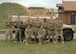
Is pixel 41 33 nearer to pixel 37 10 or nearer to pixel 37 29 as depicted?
pixel 37 29

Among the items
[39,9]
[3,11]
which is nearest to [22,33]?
[39,9]

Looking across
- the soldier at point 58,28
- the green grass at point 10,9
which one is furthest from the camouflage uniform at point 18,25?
the green grass at point 10,9

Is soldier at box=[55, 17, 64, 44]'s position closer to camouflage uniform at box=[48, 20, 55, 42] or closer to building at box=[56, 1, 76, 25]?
camouflage uniform at box=[48, 20, 55, 42]

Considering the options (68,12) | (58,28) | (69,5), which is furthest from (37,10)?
(58,28)

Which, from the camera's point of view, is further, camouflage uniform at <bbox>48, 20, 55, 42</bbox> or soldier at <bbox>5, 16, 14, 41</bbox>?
soldier at <bbox>5, 16, 14, 41</bbox>

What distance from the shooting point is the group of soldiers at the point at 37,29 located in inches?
678

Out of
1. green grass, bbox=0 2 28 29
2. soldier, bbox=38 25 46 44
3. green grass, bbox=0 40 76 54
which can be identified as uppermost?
soldier, bbox=38 25 46 44

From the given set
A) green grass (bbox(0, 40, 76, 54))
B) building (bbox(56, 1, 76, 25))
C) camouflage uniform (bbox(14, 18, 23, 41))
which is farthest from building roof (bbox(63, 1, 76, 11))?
green grass (bbox(0, 40, 76, 54))

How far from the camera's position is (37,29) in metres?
17.5

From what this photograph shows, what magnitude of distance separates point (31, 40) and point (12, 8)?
53.4 metres

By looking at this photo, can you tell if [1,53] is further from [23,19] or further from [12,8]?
[12,8]

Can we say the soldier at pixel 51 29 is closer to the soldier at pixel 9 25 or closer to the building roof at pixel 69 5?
the soldier at pixel 9 25

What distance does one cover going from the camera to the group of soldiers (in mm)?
17219

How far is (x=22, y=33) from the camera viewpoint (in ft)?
60.7
